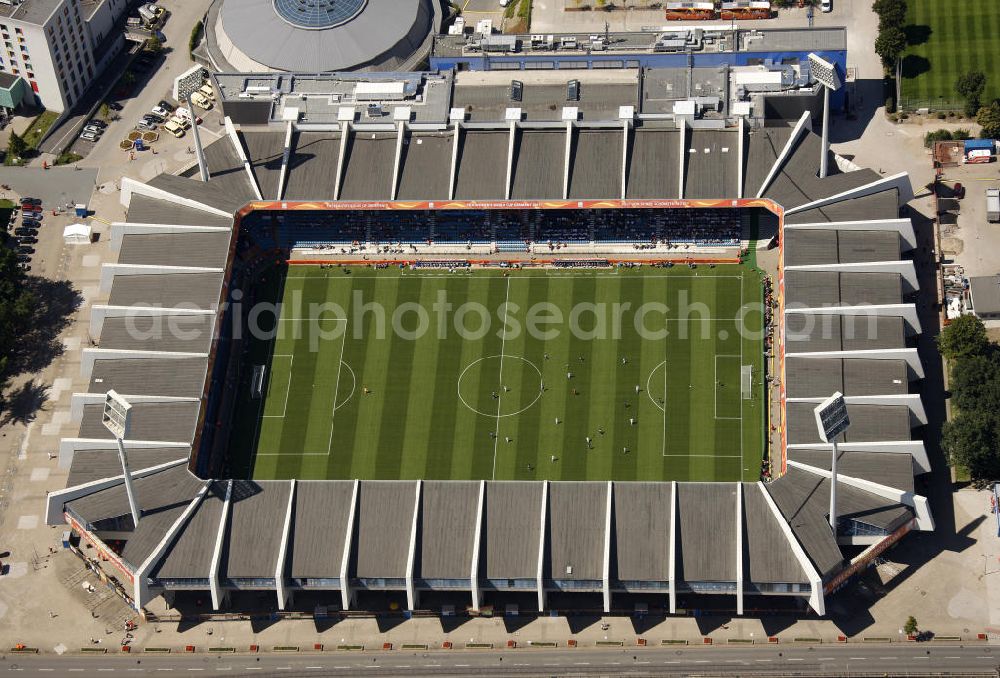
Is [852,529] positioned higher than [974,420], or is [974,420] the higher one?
[974,420]

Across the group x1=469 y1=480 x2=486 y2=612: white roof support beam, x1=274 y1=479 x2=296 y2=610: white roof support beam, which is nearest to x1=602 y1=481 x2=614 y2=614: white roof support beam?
x1=469 y1=480 x2=486 y2=612: white roof support beam

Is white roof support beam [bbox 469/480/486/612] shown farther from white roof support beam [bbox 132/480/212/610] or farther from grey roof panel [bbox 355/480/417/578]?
white roof support beam [bbox 132/480/212/610]

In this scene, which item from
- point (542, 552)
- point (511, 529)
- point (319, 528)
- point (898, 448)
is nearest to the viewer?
point (542, 552)

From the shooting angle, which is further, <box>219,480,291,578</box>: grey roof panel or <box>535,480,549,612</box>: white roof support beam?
<box>219,480,291,578</box>: grey roof panel

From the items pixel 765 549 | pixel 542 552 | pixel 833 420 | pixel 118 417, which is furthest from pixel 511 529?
pixel 118 417

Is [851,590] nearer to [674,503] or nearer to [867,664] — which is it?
[867,664]

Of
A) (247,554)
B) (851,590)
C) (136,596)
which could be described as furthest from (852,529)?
(136,596)

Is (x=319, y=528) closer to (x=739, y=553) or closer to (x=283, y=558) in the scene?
(x=283, y=558)
